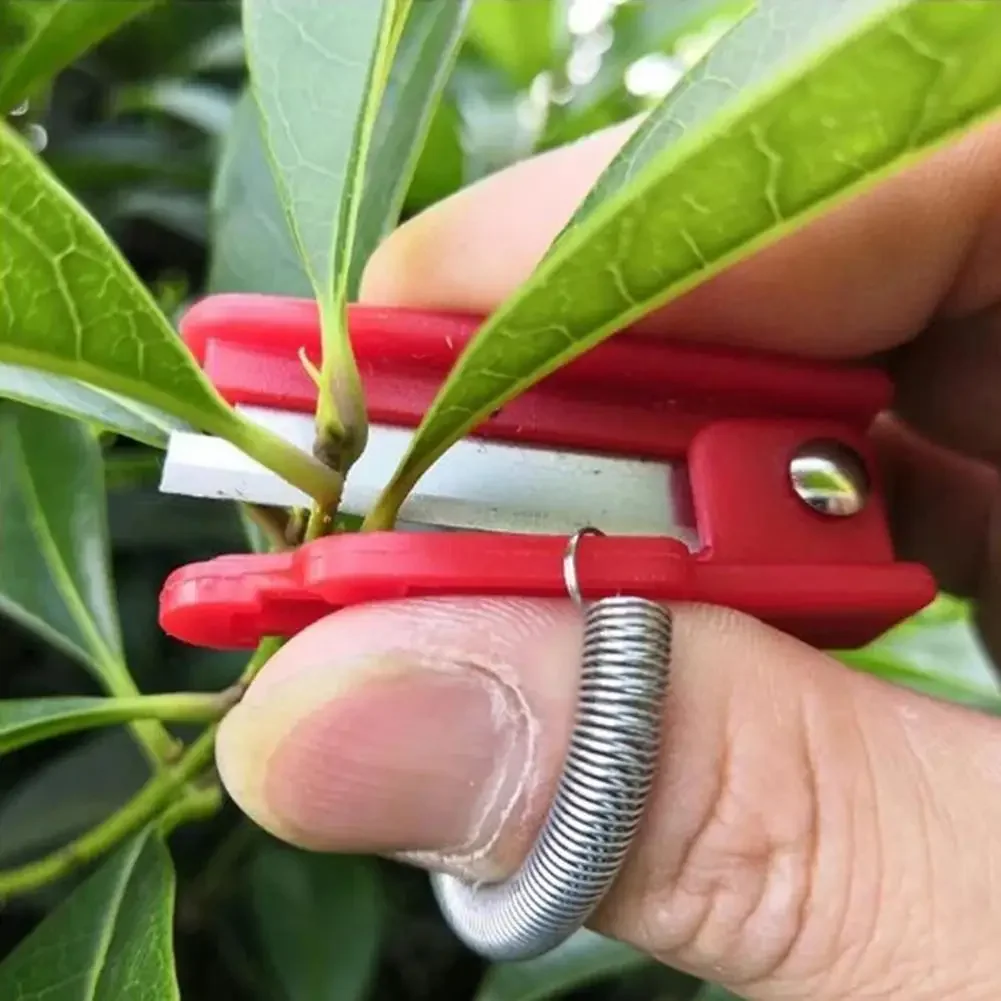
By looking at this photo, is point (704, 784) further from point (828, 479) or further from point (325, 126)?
point (325, 126)

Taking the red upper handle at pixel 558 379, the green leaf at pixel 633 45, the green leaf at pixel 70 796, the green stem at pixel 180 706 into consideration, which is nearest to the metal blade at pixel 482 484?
the red upper handle at pixel 558 379

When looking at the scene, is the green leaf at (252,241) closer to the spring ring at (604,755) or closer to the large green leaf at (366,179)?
the large green leaf at (366,179)

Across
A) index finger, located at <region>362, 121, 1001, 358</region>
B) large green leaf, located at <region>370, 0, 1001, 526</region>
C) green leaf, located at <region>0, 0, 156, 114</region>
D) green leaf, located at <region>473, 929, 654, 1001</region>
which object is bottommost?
green leaf, located at <region>473, 929, 654, 1001</region>

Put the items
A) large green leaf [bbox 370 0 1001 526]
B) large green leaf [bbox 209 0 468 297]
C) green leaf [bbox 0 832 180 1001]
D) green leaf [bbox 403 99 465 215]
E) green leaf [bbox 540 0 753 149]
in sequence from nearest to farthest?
large green leaf [bbox 370 0 1001 526], green leaf [bbox 0 832 180 1001], large green leaf [bbox 209 0 468 297], green leaf [bbox 403 99 465 215], green leaf [bbox 540 0 753 149]

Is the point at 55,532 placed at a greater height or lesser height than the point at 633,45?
lesser

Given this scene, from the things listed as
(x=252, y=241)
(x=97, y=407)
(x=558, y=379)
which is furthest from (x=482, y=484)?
(x=252, y=241)

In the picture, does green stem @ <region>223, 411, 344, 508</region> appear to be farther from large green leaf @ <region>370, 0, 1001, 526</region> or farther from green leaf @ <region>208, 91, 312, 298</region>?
green leaf @ <region>208, 91, 312, 298</region>

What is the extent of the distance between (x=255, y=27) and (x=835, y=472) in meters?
0.29

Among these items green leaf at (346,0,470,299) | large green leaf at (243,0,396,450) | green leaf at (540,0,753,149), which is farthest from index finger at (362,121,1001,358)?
green leaf at (540,0,753,149)

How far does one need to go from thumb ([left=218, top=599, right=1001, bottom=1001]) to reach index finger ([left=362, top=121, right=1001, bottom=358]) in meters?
0.20

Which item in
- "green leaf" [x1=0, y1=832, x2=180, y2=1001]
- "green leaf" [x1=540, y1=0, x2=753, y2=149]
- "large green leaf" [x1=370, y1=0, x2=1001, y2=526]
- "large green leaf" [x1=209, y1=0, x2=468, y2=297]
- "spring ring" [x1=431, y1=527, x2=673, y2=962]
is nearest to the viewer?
"large green leaf" [x1=370, y1=0, x2=1001, y2=526]

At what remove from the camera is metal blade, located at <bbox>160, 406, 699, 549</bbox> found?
0.53 meters

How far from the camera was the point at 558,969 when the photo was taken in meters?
0.71

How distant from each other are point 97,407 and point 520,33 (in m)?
0.56
